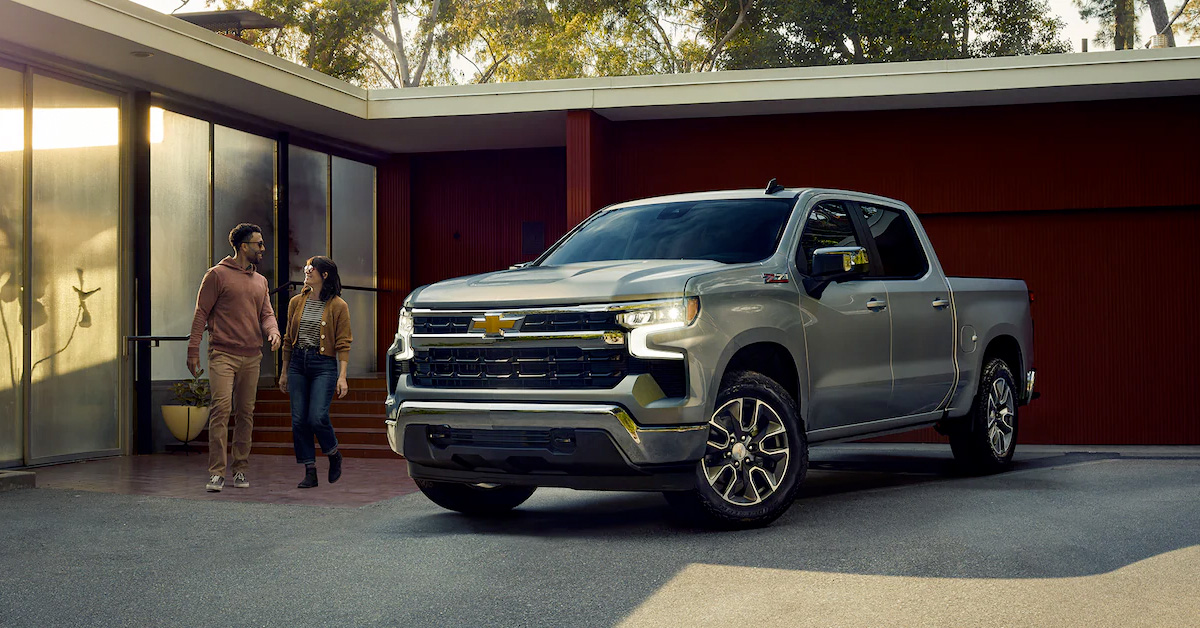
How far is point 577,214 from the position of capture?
15391 mm

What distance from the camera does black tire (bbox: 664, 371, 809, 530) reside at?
7184mm

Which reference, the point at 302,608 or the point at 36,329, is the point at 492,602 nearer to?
the point at 302,608

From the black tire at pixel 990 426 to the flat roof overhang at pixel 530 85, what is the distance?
4688 mm

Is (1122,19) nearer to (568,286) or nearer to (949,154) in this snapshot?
(949,154)

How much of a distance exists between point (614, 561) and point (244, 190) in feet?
35.5

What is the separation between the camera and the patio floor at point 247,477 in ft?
32.1

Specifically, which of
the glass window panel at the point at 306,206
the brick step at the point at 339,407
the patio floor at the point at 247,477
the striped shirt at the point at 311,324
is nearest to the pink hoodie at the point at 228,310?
the striped shirt at the point at 311,324

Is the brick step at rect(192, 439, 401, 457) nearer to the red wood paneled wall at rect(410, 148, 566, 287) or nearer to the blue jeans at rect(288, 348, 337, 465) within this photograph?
the blue jeans at rect(288, 348, 337, 465)

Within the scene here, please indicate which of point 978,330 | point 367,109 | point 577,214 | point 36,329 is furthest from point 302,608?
point 367,109

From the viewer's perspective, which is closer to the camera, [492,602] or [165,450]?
[492,602]

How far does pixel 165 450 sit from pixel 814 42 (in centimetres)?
2704

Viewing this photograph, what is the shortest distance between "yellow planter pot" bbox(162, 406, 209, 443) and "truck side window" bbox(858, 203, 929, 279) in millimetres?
→ 8142

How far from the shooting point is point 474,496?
829 cm

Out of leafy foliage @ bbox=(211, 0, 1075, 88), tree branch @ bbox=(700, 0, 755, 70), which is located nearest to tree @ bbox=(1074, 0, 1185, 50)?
leafy foliage @ bbox=(211, 0, 1075, 88)
